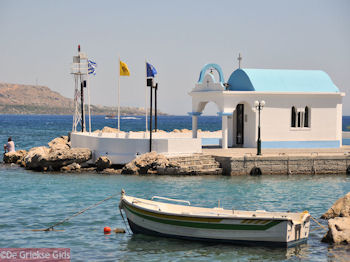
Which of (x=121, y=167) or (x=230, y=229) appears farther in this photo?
(x=121, y=167)

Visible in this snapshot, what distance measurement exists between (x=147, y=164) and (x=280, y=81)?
34.7ft

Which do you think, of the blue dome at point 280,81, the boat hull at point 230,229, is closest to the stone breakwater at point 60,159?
the blue dome at point 280,81

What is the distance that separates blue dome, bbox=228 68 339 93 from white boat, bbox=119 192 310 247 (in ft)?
58.9

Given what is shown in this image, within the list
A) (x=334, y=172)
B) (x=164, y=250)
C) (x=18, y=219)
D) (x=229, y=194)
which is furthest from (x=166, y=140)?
(x=164, y=250)

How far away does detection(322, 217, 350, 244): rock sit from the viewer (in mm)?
17266

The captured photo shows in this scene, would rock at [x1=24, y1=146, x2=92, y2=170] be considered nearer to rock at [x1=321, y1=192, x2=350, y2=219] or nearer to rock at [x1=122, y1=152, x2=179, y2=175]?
rock at [x1=122, y1=152, x2=179, y2=175]

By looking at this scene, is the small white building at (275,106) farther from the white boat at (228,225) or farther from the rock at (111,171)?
the white boat at (228,225)

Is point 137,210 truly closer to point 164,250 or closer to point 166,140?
point 164,250

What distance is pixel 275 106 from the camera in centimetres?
3462

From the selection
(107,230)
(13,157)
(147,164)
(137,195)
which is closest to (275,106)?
(147,164)

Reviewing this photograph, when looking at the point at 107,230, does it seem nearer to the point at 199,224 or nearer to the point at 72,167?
the point at 199,224

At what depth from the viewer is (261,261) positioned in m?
16.1

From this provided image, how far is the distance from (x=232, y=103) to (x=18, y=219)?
1681 centimetres

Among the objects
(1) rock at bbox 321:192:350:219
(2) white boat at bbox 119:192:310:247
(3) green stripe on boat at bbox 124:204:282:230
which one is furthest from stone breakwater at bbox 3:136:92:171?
(1) rock at bbox 321:192:350:219
